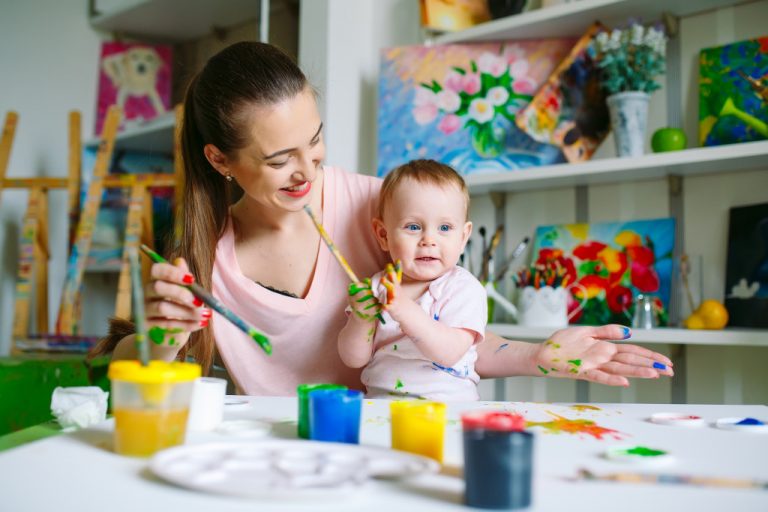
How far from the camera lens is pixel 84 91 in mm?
3395

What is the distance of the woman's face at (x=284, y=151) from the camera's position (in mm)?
1322

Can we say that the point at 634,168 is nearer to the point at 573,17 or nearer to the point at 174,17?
the point at 573,17

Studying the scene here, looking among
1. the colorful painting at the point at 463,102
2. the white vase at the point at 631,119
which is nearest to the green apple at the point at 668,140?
the white vase at the point at 631,119

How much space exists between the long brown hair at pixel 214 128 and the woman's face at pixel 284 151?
2cm

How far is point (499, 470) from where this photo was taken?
1.78 feet

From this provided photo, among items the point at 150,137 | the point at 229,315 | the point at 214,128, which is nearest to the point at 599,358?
the point at 229,315

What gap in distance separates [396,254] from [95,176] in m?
2.04

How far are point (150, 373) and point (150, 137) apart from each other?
2.66 meters

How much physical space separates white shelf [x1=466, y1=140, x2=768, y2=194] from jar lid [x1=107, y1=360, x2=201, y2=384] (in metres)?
1.47

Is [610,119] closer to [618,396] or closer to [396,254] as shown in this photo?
[618,396]

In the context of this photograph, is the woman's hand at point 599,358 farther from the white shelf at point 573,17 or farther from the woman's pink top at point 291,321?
the white shelf at point 573,17

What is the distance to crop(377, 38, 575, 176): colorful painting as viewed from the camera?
2.18 meters

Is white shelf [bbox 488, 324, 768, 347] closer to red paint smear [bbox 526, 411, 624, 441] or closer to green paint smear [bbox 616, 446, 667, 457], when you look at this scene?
red paint smear [bbox 526, 411, 624, 441]

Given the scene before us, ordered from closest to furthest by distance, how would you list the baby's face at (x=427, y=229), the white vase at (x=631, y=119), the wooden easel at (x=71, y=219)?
the baby's face at (x=427, y=229) → the white vase at (x=631, y=119) → the wooden easel at (x=71, y=219)
